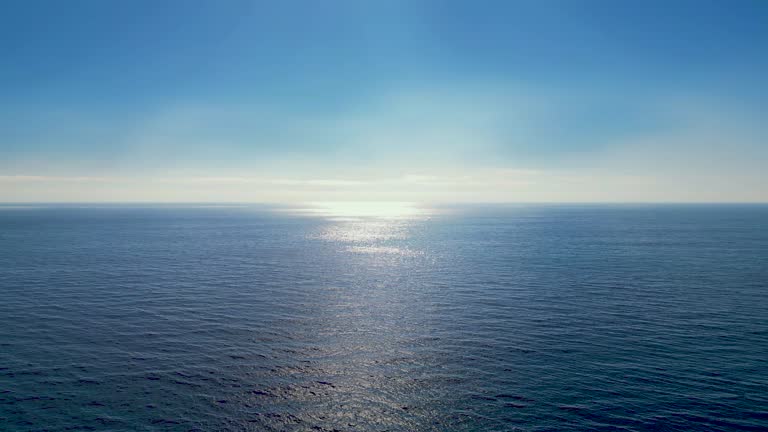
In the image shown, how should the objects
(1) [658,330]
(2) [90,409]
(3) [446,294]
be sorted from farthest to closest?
(3) [446,294] < (1) [658,330] < (2) [90,409]

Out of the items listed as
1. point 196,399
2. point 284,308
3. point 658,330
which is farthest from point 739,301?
point 196,399

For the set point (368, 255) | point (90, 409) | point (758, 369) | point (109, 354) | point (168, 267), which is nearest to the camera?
point (90, 409)

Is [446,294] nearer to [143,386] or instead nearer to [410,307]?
[410,307]

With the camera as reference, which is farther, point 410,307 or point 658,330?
point 410,307

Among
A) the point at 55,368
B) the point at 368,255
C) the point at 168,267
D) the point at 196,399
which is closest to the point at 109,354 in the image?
Answer: the point at 55,368

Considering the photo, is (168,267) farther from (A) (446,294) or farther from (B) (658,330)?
(B) (658,330)

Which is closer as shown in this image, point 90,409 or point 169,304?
point 90,409
